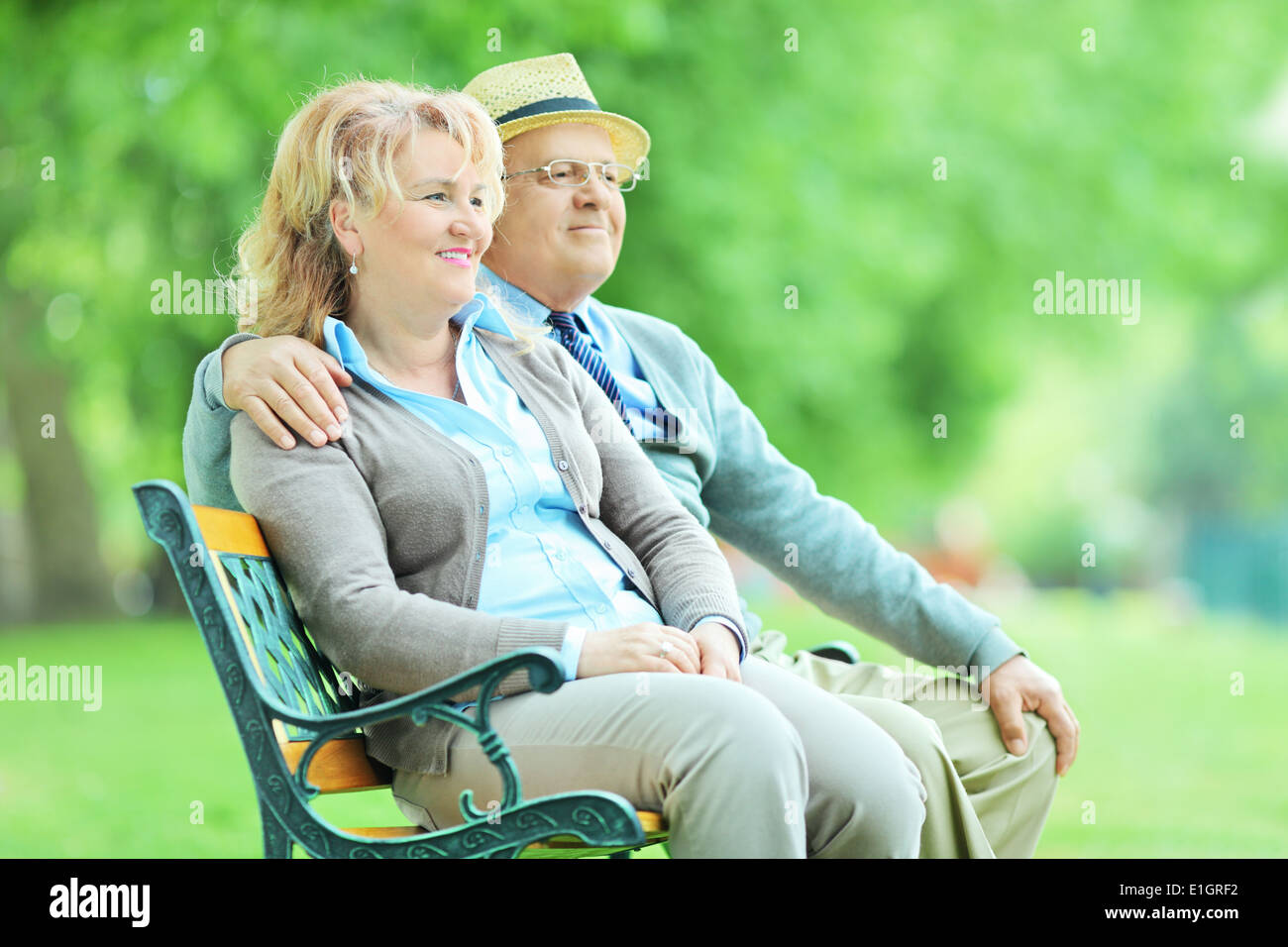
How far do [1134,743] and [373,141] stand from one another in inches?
294

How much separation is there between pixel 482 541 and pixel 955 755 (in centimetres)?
115

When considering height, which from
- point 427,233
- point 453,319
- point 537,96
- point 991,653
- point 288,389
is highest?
point 537,96

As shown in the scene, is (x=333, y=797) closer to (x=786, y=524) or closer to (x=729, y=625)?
(x=786, y=524)

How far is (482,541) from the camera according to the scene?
233cm

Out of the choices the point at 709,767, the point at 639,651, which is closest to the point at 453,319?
the point at 639,651

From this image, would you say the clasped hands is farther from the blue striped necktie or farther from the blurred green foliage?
the blurred green foliage

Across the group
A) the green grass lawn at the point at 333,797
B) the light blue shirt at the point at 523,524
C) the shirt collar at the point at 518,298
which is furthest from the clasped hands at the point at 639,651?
the green grass lawn at the point at 333,797

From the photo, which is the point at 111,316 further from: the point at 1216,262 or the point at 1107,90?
the point at 1216,262

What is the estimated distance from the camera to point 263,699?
2.11 meters

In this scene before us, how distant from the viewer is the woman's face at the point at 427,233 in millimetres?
2418

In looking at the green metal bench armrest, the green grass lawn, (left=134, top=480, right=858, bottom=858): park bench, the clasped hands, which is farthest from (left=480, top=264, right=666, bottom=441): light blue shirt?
the green grass lawn

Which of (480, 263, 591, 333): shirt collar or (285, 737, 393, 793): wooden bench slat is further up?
(480, 263, 591, 333): shirt collar


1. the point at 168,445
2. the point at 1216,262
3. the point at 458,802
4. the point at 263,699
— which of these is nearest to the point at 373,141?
the point at 263,699

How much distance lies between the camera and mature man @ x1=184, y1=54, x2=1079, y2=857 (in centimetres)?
288
